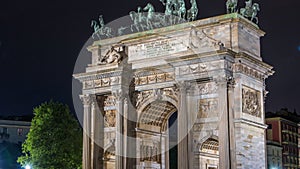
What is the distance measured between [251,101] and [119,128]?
944 centimetres

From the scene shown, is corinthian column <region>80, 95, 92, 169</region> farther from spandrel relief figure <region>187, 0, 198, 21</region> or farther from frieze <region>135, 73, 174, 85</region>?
spandrel relief figure <region>187, 0, 198, 21</region>

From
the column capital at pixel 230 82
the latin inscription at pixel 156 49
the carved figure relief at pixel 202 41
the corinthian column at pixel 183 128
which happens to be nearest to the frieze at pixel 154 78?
the latin inscription at pixel 156 49

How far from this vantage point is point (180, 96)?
3738 cm

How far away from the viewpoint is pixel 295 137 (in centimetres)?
9056

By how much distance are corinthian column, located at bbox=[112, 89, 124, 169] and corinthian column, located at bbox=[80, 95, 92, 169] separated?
107 inches

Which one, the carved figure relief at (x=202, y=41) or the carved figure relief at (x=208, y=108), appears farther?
the carved figure relief at (x=208, y=108)

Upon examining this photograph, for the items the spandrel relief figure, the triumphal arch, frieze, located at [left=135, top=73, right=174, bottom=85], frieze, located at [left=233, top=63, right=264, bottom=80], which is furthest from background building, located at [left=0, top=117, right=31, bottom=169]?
frieze, located at [left=233, top=63, right=264, bottom=80]

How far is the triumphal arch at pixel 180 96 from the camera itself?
3619 cm

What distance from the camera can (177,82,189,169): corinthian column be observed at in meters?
36.8

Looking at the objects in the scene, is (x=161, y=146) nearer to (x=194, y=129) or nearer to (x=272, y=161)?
(x=194, y=129)

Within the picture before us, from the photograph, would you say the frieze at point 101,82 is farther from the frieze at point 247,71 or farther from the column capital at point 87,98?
the frieze at point 247,71

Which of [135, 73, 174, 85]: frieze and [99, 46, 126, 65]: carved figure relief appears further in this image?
[99, 46, 126, 65]: carved figure relief

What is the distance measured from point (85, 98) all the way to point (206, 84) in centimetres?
994

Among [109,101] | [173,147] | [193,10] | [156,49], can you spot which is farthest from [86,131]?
[173,147]
